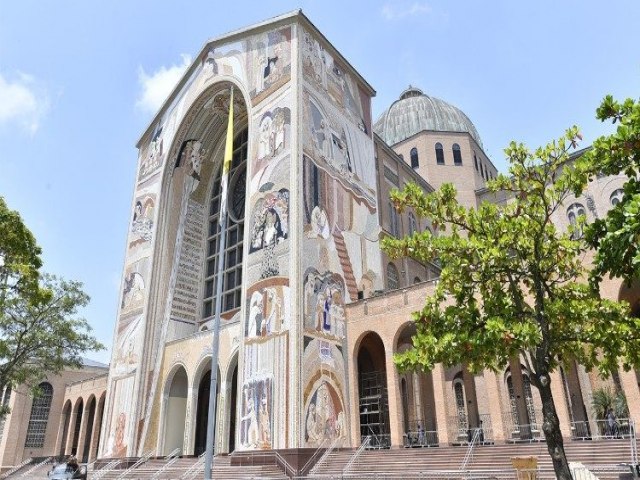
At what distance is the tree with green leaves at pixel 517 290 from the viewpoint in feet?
28.5

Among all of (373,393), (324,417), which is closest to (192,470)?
(324,417)

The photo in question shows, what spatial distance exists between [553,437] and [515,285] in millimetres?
2723

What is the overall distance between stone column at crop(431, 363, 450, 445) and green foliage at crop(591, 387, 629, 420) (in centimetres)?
598

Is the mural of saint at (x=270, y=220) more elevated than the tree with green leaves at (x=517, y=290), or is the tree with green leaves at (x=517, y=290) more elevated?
the mural of saint at (x=270, y=220)

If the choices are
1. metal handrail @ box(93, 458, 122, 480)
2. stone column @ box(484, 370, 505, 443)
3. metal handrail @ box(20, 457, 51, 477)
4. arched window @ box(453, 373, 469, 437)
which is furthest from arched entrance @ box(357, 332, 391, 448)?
metal handrail @ box(20, 457, 51, 477)

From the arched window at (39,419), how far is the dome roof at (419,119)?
36.7m

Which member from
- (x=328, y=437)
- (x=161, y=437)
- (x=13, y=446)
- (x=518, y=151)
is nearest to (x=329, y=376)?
(x=328, y=437)

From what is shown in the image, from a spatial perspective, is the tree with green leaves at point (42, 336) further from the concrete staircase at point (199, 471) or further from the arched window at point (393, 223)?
the arched window at point (393, 223)

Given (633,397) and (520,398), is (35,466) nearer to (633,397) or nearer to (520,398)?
(520,398)

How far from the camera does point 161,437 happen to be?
24625 millimetres

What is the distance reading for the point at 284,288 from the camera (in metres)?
20.0

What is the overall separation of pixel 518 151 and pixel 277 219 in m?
13.6

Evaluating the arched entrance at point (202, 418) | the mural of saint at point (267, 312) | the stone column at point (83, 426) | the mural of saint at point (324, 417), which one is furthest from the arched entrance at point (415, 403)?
the stone column at point (83, 426)

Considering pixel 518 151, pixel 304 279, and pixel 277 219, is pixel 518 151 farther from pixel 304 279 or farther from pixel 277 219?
pixel 277 219
